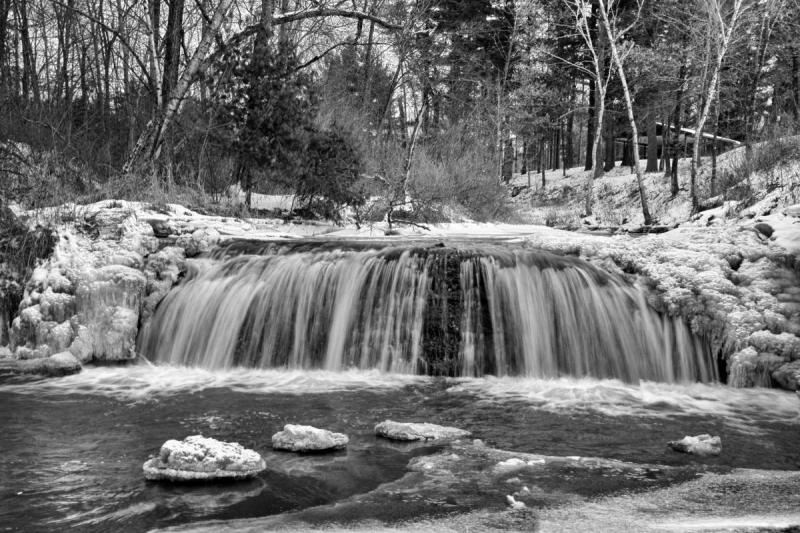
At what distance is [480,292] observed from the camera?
7738 mm

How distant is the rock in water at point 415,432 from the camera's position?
182 inches

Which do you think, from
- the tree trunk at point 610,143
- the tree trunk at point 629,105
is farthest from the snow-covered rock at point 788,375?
the tree trunk at point 610,143

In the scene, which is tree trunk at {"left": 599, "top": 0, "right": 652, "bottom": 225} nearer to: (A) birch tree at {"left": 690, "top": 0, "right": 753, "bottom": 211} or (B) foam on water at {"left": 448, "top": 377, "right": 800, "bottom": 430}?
(A) birch tree at {"left": 690, "top": 0, "right": 753, "bottom": 211}

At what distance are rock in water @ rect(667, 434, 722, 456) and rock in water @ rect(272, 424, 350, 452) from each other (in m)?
2.29

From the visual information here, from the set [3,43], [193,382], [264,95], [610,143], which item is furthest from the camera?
[610,143]

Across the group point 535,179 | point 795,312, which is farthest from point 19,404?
point 535,179

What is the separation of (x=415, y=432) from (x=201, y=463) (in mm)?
1536

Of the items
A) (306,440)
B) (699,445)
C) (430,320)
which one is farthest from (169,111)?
(699,445)

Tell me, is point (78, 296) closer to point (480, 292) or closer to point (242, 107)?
point (480, 292)

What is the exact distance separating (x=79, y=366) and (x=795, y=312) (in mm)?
7694

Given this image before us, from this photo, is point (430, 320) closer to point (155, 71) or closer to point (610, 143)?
point (155, 71)

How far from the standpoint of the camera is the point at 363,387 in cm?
652

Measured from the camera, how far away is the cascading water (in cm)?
719

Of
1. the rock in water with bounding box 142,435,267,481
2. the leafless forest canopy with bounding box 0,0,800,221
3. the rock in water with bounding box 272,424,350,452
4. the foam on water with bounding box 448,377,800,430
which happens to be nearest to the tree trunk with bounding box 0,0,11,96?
the leafless forest canopy with bounding box 0,0,800,221
